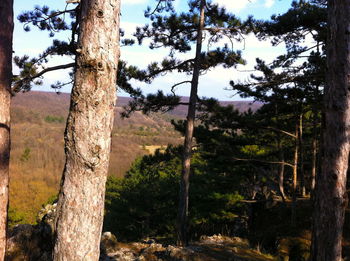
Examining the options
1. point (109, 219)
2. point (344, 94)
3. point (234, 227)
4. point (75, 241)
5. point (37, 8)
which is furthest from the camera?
point (109, 219)

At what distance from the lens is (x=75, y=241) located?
256 cm

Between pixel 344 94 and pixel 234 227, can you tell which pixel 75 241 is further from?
pixel 234 227

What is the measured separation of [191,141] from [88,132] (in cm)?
821

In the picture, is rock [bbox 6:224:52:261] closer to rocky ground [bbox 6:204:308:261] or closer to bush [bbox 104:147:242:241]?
rocky ground [bbox 6:204:308:261]

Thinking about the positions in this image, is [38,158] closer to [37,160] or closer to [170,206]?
[37,160]

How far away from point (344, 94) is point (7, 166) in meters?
4.60

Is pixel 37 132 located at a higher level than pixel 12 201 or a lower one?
higher

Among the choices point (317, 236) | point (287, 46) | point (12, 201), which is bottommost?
point (12, 201)

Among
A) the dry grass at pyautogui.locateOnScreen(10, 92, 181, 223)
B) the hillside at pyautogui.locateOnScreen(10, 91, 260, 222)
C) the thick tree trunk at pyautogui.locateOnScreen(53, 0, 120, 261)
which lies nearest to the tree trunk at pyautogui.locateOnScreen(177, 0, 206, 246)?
the hillside at pyautogui.locateOnScreen(10, 91, 260, 222)

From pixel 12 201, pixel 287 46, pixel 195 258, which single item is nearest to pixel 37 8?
pixel 195 258

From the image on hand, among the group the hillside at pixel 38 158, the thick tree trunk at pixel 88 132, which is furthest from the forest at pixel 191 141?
the hillside at pixel 38 158

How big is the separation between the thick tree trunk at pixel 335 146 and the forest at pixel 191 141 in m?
0.01

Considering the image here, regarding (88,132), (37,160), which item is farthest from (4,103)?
(37,160)

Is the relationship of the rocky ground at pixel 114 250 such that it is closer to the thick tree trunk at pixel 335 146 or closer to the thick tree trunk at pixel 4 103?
the thick tree trunk at pixel 4 103
